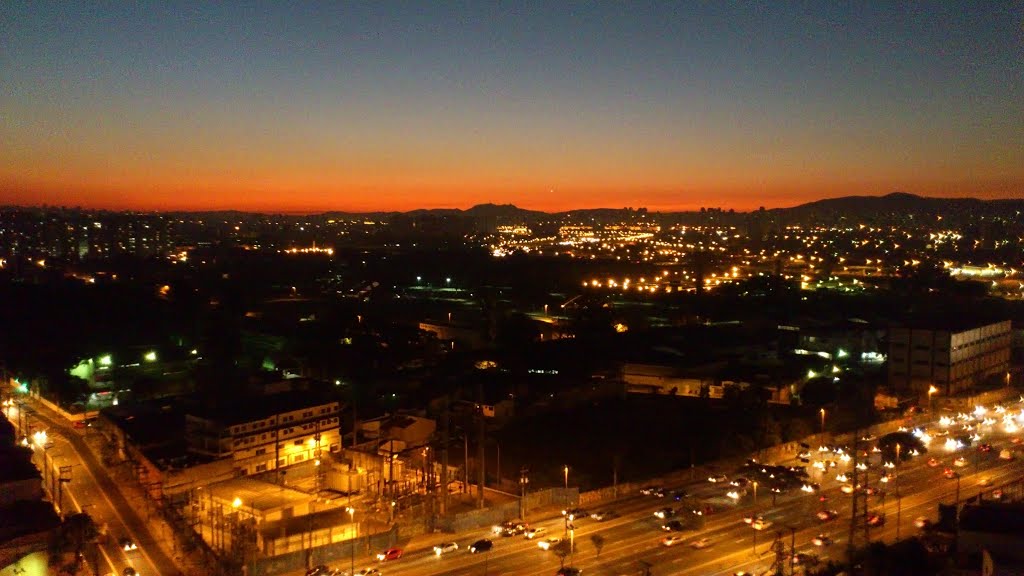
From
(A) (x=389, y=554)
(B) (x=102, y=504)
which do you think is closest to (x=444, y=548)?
(A) (x=389, y=554)

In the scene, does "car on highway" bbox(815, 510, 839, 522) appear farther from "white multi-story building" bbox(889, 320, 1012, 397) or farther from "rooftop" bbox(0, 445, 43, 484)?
"rooftop" bbox(0, 445, 43, 484)

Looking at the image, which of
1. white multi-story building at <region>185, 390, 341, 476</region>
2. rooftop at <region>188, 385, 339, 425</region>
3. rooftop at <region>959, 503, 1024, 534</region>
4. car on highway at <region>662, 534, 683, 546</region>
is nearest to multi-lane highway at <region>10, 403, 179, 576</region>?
white multi-story building at <region>185, 390, 341, 476</region>

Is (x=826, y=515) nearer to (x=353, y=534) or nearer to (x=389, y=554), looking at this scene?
(x=389, y=554)

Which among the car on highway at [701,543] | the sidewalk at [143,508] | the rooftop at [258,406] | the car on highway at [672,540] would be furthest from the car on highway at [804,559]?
the rooftop at [258,406]

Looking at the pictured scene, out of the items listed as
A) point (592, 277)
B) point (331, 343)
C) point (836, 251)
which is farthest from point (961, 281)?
point (331, 343)

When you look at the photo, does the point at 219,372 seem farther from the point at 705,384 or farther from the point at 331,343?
the point at 705,384
